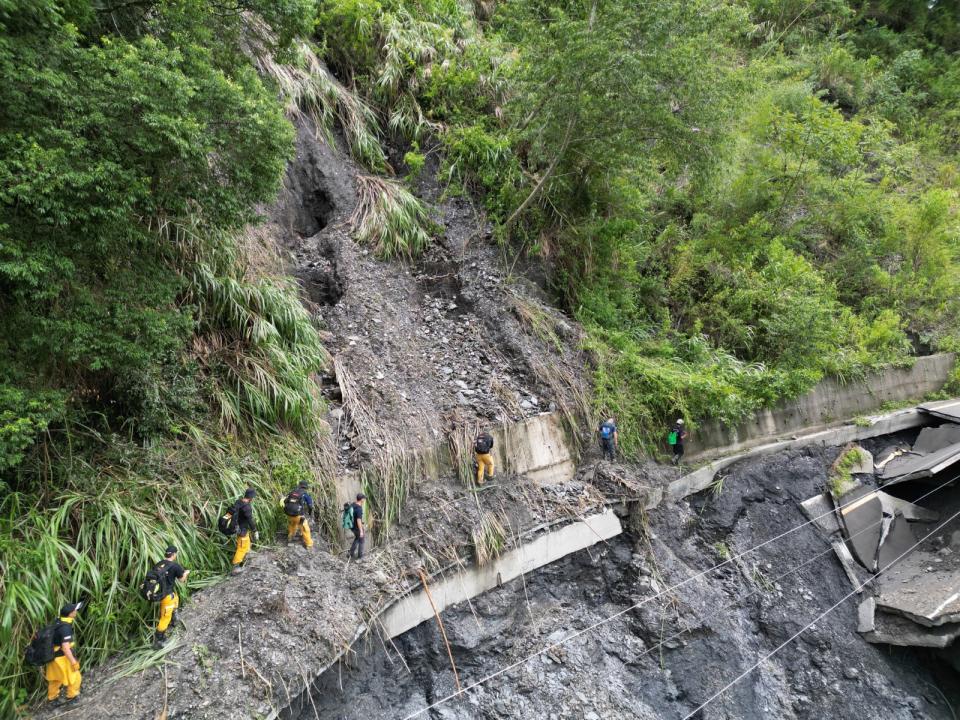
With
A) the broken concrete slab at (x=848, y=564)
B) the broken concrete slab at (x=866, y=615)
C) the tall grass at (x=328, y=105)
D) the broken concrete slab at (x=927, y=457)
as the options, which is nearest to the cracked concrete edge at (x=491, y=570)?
the broken concrete slab at (x=848, y=564)

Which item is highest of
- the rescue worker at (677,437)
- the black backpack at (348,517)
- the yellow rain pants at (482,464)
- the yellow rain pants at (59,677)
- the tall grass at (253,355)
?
the tall grass at (253,355)

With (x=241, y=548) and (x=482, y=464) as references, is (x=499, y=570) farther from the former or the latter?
(x=241, y=548)

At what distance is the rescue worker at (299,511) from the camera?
5.79 metres

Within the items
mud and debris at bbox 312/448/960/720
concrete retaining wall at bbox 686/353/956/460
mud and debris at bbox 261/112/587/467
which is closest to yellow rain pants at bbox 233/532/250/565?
mud and debris at bbox 312/448/960/720

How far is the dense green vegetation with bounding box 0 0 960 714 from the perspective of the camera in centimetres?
430

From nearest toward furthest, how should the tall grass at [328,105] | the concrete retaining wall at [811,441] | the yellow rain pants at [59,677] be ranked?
the yellow rain pants at [59,677] < the concrete retaining wall at [811,441] < the tall grass at [328,105]

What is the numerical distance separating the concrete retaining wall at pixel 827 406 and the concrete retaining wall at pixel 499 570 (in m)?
2.77

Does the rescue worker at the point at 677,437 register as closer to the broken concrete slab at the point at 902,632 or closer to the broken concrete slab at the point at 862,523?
the broken concrete slab at the point at 862,523

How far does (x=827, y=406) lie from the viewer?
1177 centimetres

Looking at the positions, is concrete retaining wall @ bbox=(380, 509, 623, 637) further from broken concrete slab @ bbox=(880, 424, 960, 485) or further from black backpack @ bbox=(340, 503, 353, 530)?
broken concrete slab @ bbox=(880, 424, 960, 485)


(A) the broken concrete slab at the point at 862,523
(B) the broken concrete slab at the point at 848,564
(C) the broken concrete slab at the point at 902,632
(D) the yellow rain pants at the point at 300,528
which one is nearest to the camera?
(D) the yellow rain pants at the point at 300,528

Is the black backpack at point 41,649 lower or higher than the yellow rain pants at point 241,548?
higher

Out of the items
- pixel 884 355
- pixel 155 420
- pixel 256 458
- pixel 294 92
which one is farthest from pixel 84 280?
pixel 884 355

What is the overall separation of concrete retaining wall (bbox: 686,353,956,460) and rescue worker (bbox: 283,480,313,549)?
6.85m
